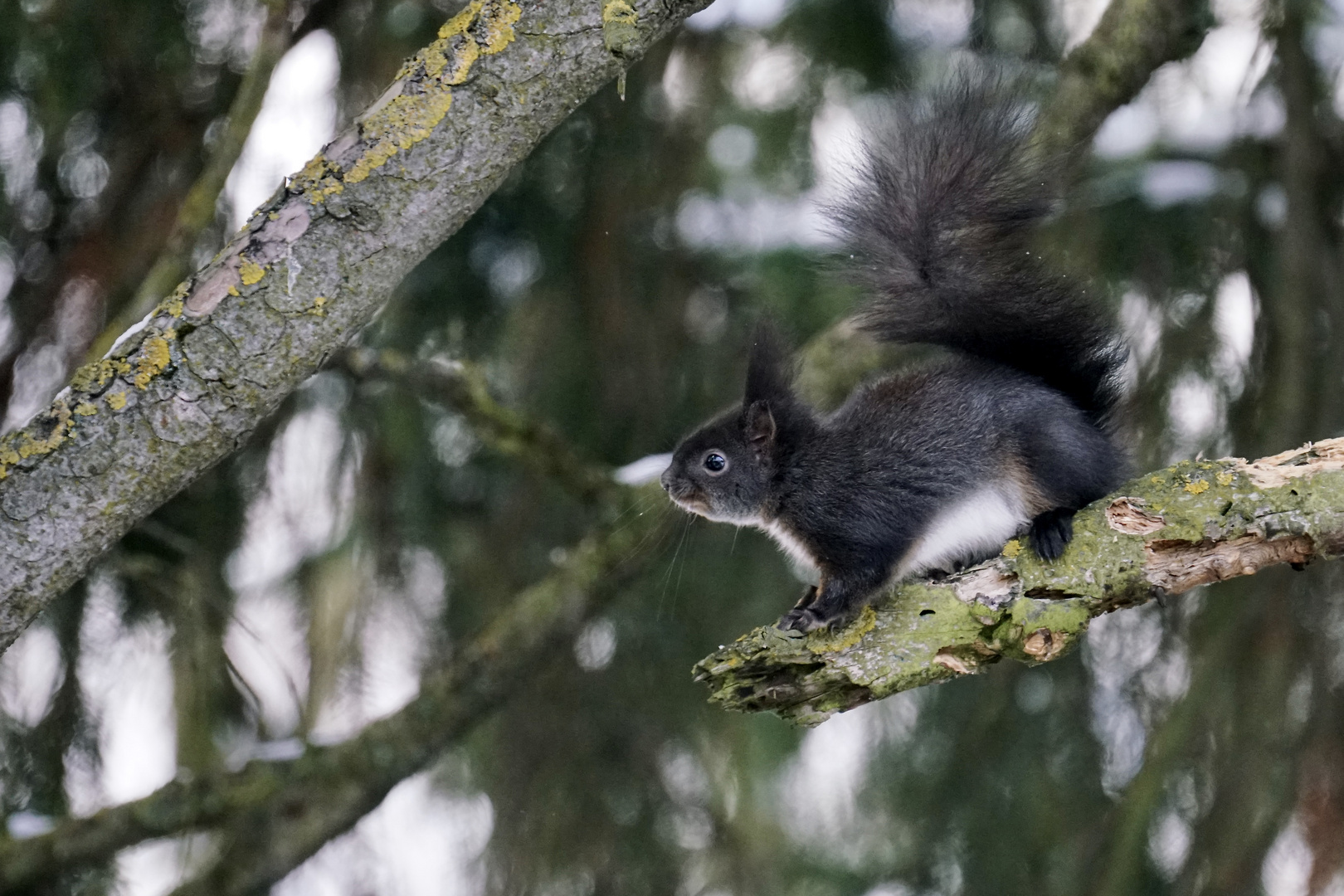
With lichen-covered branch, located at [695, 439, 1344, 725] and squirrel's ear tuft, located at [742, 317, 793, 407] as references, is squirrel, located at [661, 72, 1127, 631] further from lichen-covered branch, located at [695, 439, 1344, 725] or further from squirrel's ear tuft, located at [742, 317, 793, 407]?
lichen-covered branch, located at [695, 439, 1344, 725]

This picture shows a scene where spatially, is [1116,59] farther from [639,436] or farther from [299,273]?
[299,273]

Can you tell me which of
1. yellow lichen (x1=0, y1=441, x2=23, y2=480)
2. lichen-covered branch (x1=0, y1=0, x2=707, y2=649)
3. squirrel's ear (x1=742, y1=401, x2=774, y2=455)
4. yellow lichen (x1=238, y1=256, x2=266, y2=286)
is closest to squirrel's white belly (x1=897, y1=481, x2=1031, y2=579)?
squirrel's ear (x1=742, y1=401, x2=774, y2=455)

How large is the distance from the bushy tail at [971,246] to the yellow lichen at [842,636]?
0.60 m

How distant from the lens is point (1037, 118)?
1939mm

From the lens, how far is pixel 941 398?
2039mm

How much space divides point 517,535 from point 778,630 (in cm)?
110

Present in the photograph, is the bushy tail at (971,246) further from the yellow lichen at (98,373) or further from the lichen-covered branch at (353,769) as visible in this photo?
the yellow lichen at (98,373)

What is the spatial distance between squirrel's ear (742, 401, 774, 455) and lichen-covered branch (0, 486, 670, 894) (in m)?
0.29

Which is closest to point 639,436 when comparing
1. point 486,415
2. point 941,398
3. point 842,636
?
point 486,415

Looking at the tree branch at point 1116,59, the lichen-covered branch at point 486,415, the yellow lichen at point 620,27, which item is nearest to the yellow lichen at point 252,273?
the yellow lichen at point 620,27

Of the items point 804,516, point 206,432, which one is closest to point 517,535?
point 804,516

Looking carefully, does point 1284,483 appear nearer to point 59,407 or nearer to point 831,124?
point 831,124

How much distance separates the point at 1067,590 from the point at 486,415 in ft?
3.73

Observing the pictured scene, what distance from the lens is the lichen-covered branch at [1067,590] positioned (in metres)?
1.49
